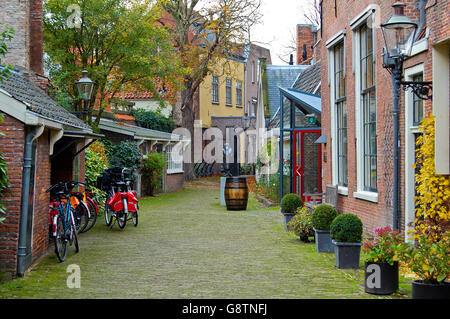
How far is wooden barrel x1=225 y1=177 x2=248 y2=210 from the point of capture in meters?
19.1

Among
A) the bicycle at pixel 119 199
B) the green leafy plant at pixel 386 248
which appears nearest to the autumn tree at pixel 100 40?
the bicycle at pixel 119 199

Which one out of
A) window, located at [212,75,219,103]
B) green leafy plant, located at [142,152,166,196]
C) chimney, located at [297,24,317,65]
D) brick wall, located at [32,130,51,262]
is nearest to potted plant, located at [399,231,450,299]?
brick wall, located at [32,130,51,262]

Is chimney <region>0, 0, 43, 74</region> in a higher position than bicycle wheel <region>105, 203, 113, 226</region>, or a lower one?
higher

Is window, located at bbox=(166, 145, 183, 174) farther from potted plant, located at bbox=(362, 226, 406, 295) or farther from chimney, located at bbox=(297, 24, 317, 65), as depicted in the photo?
potted plant, located at bbox=(362, 226, 406, 295)

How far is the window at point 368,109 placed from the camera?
11680 mm

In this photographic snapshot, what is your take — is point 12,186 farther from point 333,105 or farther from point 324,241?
point 333,105

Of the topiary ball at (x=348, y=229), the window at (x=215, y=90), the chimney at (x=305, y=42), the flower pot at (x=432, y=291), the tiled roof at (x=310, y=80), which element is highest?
the chimney at (x=305, y=42)

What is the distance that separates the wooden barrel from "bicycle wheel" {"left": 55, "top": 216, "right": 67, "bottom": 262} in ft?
32.0

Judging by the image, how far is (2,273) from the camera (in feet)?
26.1

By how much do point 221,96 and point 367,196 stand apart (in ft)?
118

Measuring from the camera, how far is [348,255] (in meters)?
8.57

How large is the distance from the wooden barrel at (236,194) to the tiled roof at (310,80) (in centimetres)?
463

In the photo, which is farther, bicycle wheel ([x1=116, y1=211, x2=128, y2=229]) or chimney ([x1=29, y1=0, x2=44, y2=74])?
bicycle wheel ([x1=116, y1=211, x2=128, y2=229])

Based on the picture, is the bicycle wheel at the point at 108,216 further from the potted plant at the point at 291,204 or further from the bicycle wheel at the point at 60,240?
the bicycle wheel at the point at 60,240
